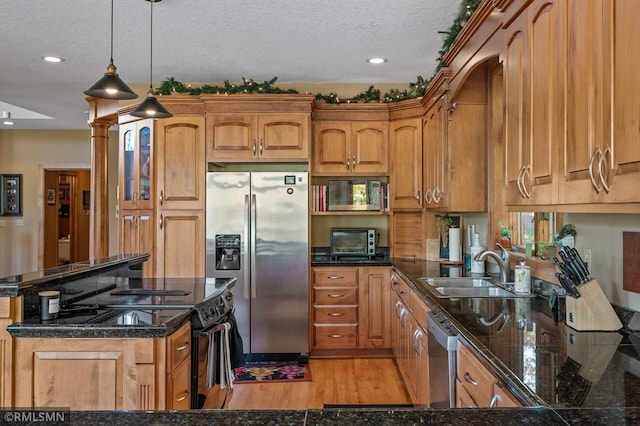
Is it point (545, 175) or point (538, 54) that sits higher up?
→ point (538, 54)

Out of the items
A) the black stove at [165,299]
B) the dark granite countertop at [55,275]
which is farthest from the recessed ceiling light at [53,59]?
the black stove at [165,299]

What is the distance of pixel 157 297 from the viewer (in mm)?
2723

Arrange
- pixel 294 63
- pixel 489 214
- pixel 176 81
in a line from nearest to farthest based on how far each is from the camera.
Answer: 1. pixel 489 214
2. pixel 294 63
3. pixel 176 81

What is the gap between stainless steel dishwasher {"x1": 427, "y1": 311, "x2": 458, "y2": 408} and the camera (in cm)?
201

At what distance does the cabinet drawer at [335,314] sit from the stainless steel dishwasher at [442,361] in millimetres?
2065

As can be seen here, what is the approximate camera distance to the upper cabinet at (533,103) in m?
1.69

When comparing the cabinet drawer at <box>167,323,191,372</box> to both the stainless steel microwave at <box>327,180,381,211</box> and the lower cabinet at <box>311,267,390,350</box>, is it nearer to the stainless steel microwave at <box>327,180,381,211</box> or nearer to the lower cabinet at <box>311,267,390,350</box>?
the lower cabinet at <box>311,267,390,350</box>

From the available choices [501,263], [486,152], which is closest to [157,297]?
[501,263]

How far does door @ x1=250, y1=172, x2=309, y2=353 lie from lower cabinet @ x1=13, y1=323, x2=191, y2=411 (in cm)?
238

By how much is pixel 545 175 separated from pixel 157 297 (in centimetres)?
205

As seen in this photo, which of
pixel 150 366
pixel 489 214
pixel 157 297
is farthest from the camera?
pixel 489 214

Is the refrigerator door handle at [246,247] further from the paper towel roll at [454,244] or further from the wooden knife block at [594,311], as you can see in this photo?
the wooden knife block at [594,311]

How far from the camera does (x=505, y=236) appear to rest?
130 inches

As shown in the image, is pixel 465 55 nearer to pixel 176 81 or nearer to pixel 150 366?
pixel 150 366
